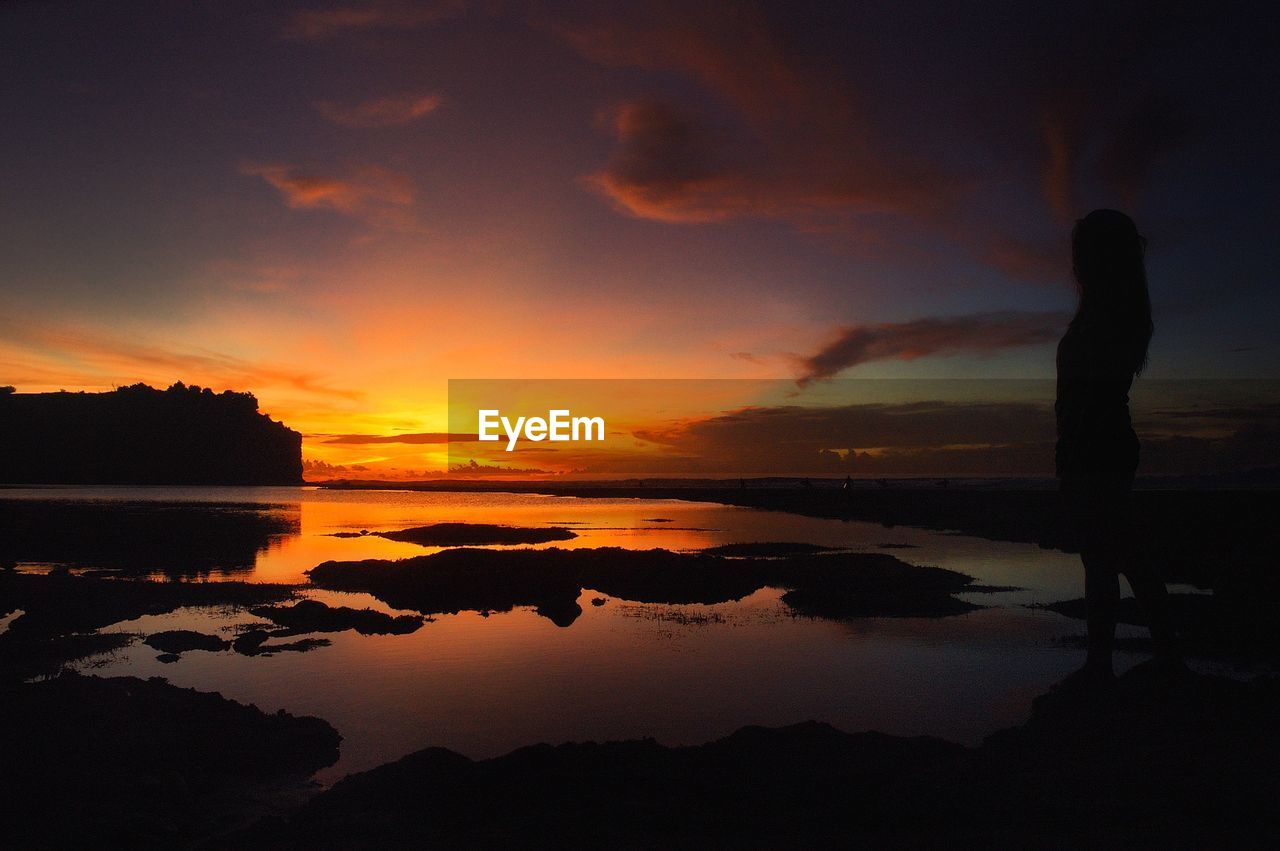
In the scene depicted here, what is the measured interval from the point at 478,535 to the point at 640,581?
24630mm

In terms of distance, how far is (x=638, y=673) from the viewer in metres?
14.7

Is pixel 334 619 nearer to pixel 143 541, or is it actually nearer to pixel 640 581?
pixel 640 581

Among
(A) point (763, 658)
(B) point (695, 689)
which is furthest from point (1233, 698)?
(A) point (763, 658)

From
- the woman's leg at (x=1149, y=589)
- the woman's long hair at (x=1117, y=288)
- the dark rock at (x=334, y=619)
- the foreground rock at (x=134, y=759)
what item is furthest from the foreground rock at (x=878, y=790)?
the dark rock at (x=334, y=619)

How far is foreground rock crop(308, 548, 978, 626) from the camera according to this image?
73.5 ft

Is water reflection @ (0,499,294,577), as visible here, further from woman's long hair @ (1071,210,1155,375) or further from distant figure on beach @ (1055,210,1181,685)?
woman's long hair @ (1071,210,1155,375)

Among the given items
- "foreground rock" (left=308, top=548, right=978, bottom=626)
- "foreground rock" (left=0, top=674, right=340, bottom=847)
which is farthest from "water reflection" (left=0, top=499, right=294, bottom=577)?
"foreground rock" (left=0, top=674, right=340, bottom=847)

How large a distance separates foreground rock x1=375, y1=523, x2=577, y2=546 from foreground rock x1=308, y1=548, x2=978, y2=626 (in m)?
12.5

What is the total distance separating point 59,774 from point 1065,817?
A: 10.2 m

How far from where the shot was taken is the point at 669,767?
826 centimetres

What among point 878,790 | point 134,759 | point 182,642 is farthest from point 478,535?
point 878,790

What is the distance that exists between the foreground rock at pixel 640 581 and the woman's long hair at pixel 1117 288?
48.5 ft

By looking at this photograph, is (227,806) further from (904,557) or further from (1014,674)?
(904,557)

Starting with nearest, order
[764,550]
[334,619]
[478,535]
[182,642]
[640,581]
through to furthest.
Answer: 1. [182,642]
2. [334,619]
3. [640,581]
4. [764,550]
5. [478,535]
